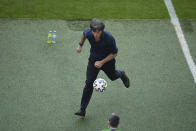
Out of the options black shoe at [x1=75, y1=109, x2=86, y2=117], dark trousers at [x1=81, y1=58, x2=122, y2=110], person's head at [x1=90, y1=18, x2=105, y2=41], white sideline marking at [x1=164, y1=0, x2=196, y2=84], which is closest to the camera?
person's head at [x1=90, y1=18, x2=105, y2=41]

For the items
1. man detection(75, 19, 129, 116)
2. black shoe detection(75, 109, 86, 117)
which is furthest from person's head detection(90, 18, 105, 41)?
black shoe detection(75, 109, 86, 117)

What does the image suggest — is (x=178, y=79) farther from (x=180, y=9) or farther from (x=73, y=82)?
(x=180, y=9)

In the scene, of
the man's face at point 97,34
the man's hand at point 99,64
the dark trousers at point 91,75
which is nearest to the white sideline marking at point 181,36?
Result: the dark trousers at point 91,75

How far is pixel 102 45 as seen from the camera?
17.6ft

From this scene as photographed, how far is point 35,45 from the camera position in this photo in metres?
8.09

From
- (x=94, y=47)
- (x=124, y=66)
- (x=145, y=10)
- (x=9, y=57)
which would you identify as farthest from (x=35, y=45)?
(x=145, y=10)

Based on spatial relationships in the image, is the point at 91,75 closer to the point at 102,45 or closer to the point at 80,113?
the point at 102,45

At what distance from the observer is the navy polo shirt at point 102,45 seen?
5.32 meters

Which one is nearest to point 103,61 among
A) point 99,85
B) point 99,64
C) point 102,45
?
point 99,64

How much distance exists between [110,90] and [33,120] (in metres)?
1.84

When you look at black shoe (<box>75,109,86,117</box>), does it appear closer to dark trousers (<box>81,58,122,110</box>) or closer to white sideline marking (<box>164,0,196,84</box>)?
dark trousers (<box>81,58,122,110</box>)

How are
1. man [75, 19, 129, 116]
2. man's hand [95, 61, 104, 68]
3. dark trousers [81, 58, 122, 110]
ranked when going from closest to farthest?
man [75, 19, 129, 116] < man's hand [95, 61, 104, 68] < dark trousers [81, 58, 122, 110]

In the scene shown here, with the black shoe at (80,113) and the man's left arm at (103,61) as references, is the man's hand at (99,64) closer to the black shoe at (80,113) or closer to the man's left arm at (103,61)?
the man's left arm at (103,61)

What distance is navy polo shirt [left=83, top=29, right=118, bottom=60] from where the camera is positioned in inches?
210
